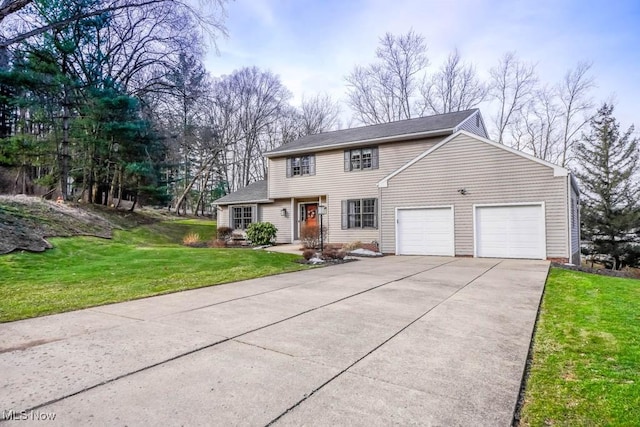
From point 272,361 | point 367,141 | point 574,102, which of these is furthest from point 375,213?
point 574,102

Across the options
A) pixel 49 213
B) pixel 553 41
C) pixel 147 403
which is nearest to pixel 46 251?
pixel 49 213

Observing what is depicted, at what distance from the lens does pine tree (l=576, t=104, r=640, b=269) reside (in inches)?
694

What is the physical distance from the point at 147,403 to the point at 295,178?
49.9 ft

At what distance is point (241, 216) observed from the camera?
1870 cm

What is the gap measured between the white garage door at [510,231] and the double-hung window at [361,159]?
16.9ft

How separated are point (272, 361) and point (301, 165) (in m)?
14.7

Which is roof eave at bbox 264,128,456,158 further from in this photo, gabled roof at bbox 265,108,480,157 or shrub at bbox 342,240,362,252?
shrub at bbox 342,240,362,252

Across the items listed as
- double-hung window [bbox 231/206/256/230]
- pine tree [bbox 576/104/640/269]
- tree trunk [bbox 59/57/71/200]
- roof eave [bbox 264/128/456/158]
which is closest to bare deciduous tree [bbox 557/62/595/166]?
pine tree [bbox 576/104/640/269]

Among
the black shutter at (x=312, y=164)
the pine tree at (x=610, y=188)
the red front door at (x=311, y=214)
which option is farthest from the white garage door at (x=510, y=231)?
the pine tree at (x=610, y=188)

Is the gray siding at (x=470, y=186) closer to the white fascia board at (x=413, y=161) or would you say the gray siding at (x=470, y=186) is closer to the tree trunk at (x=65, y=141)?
the white fascia board at (x=413, y=161)

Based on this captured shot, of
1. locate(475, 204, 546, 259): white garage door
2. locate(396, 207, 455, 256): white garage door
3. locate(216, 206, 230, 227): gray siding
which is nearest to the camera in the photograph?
locate(475, 204, 546, 259): white garage door

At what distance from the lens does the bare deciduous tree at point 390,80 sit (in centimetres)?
2566

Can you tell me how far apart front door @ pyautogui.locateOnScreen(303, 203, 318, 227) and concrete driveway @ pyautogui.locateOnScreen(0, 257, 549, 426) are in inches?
457

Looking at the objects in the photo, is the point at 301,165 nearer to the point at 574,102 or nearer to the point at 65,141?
the point at 65,141
